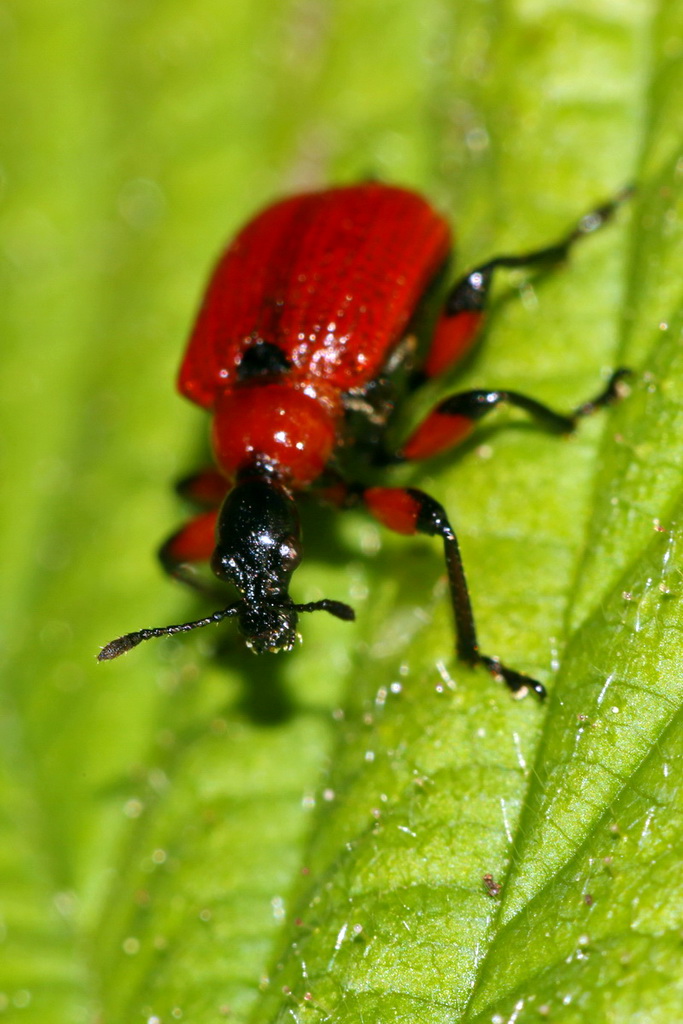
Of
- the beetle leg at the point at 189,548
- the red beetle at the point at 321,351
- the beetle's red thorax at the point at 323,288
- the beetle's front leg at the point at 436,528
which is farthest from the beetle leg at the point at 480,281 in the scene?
the beetle leg at the point at 189,548

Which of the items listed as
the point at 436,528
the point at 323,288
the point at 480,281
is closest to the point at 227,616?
the point at 436,528

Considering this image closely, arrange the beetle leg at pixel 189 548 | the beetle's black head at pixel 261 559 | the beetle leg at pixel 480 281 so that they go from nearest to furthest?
the beetle's black head at pixel 261 559 → the beetle leg at pixel 480 281 → the beetle leg at pixel 189 548

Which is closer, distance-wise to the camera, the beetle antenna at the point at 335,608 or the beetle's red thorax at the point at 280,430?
the beetle antenna at the point at 335,608

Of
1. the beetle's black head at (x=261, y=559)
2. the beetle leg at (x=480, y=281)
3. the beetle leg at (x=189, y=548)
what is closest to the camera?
the beetle's black head at (x=261, y=559)

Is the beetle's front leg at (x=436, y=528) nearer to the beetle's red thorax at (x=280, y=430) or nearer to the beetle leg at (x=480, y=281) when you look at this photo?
the beetle's red thorax at (x=280, y=430)

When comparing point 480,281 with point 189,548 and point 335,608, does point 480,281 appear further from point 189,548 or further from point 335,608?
point 189,548

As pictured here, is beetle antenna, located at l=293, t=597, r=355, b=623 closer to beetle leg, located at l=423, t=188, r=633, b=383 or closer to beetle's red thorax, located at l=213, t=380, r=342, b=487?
beetle's red thorax, located at l=213, t=380, r=342, b=487

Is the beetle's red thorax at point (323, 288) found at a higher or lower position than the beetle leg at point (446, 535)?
higher
